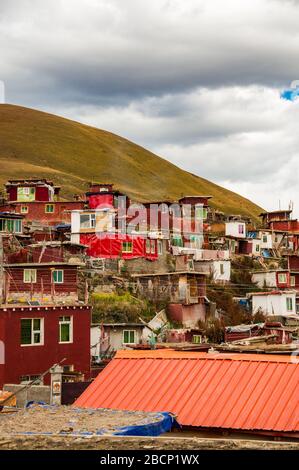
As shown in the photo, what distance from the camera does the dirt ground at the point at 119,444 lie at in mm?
9383

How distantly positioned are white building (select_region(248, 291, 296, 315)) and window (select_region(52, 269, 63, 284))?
17335mm

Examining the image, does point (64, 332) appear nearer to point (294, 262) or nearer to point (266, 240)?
point (294, 262)

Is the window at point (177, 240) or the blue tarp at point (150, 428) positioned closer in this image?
the blue tarp at point (150, 428)

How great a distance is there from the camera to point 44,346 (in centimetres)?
3178

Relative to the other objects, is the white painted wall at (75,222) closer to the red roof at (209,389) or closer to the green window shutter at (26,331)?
the green window shutter at (26,331)

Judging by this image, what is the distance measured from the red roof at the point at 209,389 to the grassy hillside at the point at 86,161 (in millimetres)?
83171

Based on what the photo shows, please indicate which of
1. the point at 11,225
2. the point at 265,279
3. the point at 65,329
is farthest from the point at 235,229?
the point at 65,329

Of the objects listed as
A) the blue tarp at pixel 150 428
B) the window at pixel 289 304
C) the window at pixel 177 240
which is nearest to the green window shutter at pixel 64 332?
the blue tarp at pixel 150 428
